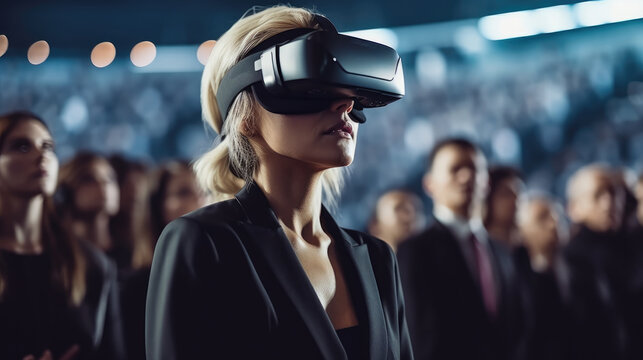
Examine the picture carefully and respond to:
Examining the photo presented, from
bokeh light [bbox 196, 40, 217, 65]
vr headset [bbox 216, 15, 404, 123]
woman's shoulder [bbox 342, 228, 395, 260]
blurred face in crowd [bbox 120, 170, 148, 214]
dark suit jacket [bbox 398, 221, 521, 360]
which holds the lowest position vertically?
dark suit jacket [bbox 398, 221, 521, 360]

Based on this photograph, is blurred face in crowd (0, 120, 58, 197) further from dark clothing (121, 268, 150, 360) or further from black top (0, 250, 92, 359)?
dark clothing (121, 268, 150, 360)

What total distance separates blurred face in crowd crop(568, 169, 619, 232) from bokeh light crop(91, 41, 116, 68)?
8.95m

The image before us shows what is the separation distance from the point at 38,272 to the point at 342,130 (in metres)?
1.33

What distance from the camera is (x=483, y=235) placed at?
9.80ft

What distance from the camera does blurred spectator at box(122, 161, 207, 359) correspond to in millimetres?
2451

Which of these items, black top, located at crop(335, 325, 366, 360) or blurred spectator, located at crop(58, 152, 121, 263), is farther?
blurred spectator, located at crop(58, 152, 121, 263)

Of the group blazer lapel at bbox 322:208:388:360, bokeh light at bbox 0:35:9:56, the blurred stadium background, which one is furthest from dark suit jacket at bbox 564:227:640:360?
bokeh light at bbox 0:35:9:56

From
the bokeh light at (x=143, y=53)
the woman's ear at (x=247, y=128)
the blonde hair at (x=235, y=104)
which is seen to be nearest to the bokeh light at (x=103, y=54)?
the bokeh light at (x=143, y=53)

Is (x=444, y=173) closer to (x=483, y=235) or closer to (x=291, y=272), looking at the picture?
(x=483, y=235)

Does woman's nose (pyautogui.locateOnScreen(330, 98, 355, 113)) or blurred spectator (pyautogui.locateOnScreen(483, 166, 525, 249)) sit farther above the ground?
woman's nose (pyautogui.locateOnScreen(330, 98, 355, 113))

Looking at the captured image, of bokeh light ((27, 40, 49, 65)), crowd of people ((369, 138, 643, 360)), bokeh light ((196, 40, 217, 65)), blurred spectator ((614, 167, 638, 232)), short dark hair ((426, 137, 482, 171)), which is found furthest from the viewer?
bokeh light ((27, 40, 49, 65))

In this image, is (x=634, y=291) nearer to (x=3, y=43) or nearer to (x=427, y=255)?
(x=427, y=255)

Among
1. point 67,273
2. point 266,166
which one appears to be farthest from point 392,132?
point 266,166

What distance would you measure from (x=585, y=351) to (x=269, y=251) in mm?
3137
